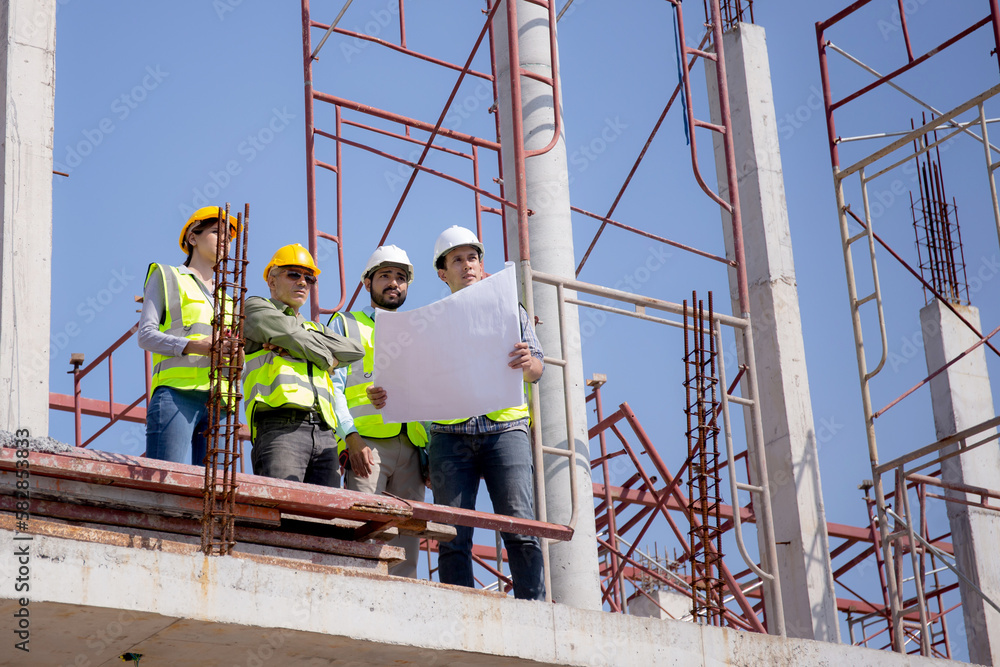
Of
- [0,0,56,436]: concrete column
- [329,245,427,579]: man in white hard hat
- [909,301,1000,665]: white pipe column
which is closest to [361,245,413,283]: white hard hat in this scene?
[329,245,427,579]: man in white hard hat

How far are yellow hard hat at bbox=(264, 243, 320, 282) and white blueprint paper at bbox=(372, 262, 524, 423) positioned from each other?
636 millimetres

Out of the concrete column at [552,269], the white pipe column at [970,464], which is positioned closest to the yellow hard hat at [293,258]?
the concrete column at [552,269]

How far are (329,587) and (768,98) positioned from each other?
8.20 metres

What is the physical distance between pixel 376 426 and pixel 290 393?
0.64 meters

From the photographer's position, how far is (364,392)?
7.11m

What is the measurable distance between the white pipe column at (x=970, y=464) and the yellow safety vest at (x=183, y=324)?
7.01 meters

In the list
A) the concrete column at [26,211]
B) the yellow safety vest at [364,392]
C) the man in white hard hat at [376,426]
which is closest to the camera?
the man in white hard hat at [376,426]

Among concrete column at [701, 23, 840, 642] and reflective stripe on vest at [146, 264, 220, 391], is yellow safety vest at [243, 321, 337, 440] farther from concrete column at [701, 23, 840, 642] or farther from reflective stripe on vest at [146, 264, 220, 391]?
concrete column at [701, 23, 840, 642]

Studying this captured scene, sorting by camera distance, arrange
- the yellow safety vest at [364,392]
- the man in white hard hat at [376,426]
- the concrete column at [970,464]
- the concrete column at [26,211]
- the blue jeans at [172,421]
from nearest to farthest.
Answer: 1. the blue jeans at [172,421]
2. the man in white hard hat at [376,426]
3. the yellow safety vest at [364,392]
4. the concrete column at [26,211]
5. the concrete column at [970,464]

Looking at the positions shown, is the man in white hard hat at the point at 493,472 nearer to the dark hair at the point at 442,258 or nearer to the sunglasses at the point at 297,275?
the dark hair at the point at 442,258

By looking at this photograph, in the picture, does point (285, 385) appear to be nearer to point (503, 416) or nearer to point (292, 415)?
point (292, 415)

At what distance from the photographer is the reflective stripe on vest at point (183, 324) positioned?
639cm

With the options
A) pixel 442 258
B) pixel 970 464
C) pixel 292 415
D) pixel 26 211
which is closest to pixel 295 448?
pixel 292 415
